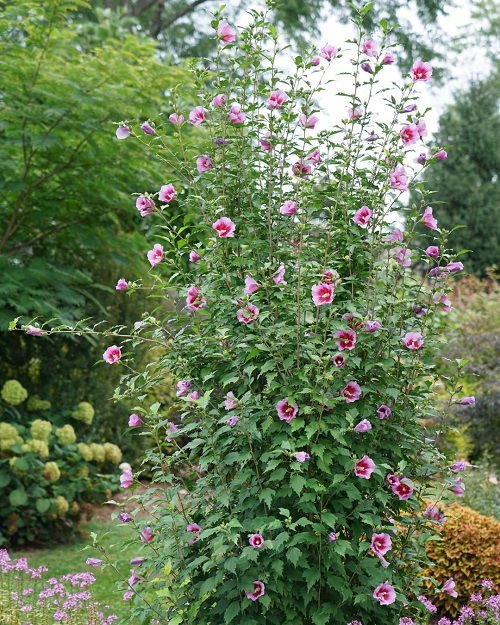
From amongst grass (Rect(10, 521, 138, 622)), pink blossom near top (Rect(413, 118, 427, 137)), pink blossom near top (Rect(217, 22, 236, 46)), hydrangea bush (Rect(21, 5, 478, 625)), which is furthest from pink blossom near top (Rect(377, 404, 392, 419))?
grass (Rect(10, 521, 138, 622))

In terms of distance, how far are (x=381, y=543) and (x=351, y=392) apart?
57 centimetres

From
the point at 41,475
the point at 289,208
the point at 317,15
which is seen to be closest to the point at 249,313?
the point at 289,208

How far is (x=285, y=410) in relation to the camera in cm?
283

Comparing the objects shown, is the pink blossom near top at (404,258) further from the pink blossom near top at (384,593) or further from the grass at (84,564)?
the grass at (84,564)

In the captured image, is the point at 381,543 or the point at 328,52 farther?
the point at 328,52

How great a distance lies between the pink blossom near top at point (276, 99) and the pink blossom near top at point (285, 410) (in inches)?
50.1

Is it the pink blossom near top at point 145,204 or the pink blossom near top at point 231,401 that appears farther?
the pink blossom near top at point 145,204

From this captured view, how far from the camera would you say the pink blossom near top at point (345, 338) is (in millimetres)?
2832

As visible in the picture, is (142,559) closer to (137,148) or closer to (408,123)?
(408,123)

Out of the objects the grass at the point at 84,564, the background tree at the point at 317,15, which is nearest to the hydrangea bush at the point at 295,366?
the grass at the point at 84,564

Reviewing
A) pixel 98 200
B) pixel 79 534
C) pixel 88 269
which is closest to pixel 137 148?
pixel 98 200

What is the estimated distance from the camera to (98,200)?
6699 mm

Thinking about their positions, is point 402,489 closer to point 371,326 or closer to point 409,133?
point 371,326

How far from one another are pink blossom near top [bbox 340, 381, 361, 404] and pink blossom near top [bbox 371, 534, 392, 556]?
0.51 m
